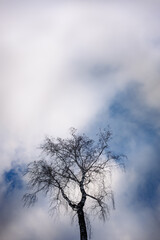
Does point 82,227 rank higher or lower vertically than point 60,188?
lower

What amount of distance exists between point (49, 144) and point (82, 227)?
7.08 meters

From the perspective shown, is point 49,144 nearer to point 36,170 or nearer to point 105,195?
point 36,170

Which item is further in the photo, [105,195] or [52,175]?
[52,175]

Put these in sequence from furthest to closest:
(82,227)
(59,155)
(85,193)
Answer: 1. (59,155)
2. (85,193)
3. (82,227)

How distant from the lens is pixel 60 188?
56.3ft

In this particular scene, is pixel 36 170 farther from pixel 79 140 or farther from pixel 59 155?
pixel 79 140

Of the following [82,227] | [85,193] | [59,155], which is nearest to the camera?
[82,227]

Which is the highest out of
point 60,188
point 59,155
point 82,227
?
point 59,155

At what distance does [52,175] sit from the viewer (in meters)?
17.2

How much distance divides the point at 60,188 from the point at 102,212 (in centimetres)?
374

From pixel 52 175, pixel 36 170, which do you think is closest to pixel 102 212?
pixel 52 175

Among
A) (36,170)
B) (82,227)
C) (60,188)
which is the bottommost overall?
(82,227)

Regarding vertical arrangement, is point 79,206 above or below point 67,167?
below

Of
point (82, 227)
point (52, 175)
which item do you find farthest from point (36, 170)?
point (82, 227)
